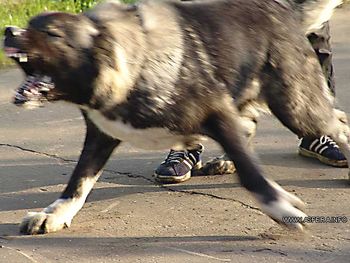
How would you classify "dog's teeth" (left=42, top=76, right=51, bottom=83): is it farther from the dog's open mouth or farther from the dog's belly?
the dog's belly

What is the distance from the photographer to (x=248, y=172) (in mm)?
3805

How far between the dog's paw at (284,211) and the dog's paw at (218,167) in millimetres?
1160

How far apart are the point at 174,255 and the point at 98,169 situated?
677mm

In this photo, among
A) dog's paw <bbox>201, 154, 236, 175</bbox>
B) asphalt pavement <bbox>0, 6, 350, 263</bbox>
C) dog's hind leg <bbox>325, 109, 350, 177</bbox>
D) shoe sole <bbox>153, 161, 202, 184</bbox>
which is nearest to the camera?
asphalt pavement <bbox>0, 6, 350, 263</bbox>

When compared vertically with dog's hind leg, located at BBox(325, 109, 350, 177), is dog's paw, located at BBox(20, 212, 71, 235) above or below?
below

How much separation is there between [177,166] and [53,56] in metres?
1.55

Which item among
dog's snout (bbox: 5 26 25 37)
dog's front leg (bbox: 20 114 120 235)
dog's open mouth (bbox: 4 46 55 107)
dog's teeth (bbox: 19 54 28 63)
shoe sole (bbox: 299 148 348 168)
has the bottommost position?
shoe sole (bbox: 299 148 348 168)

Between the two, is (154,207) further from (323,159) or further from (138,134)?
(323,159)

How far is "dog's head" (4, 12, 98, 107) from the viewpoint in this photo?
3.41 metres

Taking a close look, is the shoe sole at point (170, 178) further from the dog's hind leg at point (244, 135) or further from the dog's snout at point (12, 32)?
the dog's snout at point (12, 32)

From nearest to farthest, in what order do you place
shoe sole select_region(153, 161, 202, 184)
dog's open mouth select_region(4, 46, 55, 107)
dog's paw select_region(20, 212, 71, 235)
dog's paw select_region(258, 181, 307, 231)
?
dog's open mouth select_region(4, 46, 55, 107)
dog's paw select_region(258, 181, 307, 231)
dog's paw select_region(20, 212, 71, 235)
shoe sole select_region(153, 161, 202, 184)

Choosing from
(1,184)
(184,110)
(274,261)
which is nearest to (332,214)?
(274,261)

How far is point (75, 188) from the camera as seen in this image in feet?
14.0

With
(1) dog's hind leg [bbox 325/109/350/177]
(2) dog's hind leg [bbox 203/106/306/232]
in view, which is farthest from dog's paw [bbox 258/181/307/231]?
(1) dog's hind leg [bbox 325/109/350/177]
